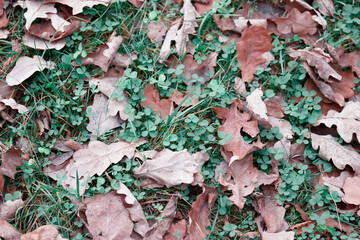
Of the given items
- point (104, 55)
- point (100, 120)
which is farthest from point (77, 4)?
point (100, 120)

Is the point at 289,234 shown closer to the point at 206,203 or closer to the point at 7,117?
the point at 206,203

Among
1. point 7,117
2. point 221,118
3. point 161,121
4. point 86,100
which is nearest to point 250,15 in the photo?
point 221,118

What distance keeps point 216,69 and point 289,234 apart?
129 centimetres

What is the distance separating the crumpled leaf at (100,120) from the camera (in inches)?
96.0

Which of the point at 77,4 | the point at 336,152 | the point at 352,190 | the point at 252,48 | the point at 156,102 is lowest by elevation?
the point at 352,190

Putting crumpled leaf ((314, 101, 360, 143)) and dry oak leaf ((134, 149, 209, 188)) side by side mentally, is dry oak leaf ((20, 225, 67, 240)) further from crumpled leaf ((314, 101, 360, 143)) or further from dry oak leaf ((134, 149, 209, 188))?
crumpled leaf ((314, 101, 360, 143))

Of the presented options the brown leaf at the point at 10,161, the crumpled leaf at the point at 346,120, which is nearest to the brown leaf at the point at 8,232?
the brown leaf at the point at 10,161

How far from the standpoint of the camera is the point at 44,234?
204 centimetres

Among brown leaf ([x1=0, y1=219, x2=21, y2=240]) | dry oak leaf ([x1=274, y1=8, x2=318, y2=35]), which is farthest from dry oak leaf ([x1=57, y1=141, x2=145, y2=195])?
dry oak leaf ([x1=274, y1=8, x2=318, y2=35])

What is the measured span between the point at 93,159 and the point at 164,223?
0.64 meters

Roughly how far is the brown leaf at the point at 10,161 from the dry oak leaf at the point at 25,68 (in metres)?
0.51

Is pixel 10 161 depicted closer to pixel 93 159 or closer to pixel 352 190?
pixel 93 159

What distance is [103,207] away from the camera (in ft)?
7.07

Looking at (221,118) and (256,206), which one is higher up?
(221,118)
